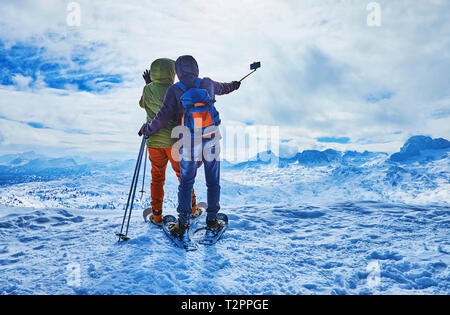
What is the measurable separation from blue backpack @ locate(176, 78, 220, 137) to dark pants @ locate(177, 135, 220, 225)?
0.67 feet

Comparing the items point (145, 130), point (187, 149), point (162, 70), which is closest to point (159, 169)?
point (145, 130)

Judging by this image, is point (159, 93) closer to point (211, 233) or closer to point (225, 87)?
point (225, 87)

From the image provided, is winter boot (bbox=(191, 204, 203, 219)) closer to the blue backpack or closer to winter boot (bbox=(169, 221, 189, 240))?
winter boot (bbox=(169, 221, 189, 240))

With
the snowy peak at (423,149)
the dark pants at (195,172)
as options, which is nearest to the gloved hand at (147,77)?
the dark pants at (195,172)

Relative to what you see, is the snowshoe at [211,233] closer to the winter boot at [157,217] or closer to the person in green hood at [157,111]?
the winter boot at [157,217]

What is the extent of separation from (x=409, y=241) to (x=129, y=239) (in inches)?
201

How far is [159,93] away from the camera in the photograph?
404 centimetres

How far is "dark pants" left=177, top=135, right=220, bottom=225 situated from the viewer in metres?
3.30

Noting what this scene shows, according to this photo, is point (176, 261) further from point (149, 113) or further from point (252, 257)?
point (149, 113)

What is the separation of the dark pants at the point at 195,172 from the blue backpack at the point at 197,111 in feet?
0.67

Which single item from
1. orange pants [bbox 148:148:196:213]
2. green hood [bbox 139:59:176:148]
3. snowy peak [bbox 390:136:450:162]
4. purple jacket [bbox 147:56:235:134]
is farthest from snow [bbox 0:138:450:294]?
snowy peak [bbox 390:136:450:162]

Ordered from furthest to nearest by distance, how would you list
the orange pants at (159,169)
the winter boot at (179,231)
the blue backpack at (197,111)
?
the orange pants at (159,169) < the winter boot at (179,231) < the blue backpack at (197,111)

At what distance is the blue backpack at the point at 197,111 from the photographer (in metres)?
3.18
